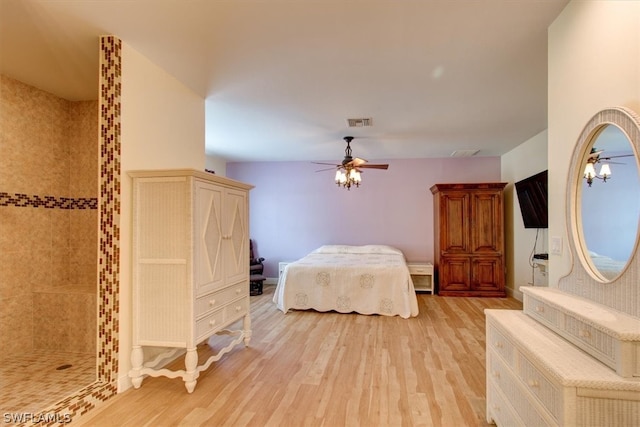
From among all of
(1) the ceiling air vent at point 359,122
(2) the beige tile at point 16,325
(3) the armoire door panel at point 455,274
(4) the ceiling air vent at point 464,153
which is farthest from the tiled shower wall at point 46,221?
(4) the ceiling air vent at point 464,153

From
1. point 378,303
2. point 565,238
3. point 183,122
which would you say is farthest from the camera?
point 378,303

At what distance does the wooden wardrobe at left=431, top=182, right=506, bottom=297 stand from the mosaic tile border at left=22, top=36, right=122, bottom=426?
5096 mm

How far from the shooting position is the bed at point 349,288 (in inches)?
183

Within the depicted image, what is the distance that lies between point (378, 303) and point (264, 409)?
2.66 meters

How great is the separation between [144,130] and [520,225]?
5668mm

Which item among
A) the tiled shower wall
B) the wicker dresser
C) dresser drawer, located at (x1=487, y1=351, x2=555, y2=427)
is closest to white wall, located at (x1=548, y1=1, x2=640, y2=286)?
the wicker dresser

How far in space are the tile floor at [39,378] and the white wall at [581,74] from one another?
3.48 meters

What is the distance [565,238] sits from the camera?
1.98 meters

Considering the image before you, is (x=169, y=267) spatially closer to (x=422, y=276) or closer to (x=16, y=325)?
(x=16, y=325)

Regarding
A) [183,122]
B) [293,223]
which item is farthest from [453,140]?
[183,122]

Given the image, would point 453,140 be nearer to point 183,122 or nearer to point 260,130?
point 260,130

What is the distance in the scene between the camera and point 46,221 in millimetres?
3410

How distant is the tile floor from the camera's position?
7.49 ft

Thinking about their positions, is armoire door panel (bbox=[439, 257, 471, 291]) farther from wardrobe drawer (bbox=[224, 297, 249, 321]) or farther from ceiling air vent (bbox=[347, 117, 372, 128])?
wardrobe drawer (bbox=[224, 297, 249, 321])
